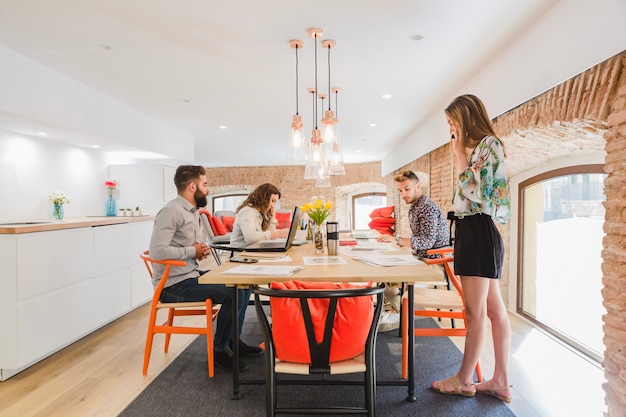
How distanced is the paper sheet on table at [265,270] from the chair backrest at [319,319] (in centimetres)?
27

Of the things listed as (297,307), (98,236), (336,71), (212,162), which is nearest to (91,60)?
(98,236)

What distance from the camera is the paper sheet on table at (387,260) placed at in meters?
2.12

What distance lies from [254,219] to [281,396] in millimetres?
1620

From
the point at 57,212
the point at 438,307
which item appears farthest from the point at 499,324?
the point at 57,212

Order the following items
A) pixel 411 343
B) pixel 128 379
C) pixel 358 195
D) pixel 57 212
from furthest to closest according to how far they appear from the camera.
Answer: pixel 358 195, pixel 57 212, pixel 128 379, pixel 411 343

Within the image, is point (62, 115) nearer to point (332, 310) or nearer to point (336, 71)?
point (336, 71)

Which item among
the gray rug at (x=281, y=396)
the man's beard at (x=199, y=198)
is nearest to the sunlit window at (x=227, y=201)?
the man's beard at (x=199, y=198)

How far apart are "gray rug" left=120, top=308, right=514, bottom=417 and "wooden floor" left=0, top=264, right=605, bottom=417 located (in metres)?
0.10

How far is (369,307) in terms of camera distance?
1626 millimetres

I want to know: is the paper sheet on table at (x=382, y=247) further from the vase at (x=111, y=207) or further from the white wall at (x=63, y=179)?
the vase at (x=111, y=207)

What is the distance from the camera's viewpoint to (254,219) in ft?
11.7

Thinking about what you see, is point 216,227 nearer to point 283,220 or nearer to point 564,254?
point 283,220

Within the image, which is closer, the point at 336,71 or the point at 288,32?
the point at 288,32

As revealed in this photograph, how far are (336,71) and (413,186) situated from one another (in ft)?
4.57
